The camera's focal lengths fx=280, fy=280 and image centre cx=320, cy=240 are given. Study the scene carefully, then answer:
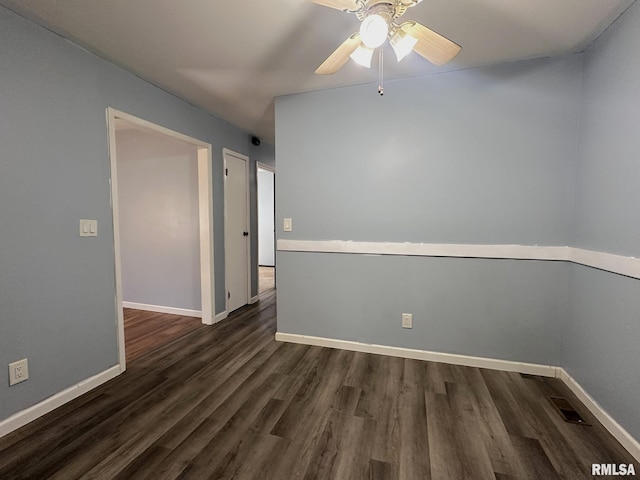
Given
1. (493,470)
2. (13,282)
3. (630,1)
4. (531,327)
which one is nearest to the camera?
(493,470)

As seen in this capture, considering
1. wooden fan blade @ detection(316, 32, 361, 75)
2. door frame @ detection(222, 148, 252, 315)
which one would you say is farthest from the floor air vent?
door frame @ detection(222, 148, 252, 315)

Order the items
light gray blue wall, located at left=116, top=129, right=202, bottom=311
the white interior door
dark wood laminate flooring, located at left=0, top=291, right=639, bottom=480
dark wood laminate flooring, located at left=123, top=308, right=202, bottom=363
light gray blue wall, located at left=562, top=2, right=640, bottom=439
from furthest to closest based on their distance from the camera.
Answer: the white interior door, light gray blue wall, located at left=116, top=129, right=202, bottom=311, dark wood laminate flooring, located at left=123, top=308, right=202, bottom=363, light gray blue wall, located at left=562, top=2, right=640, bottom=439, dark wood laminate flooring, located at left=0, top=291, right=639, bottom=480

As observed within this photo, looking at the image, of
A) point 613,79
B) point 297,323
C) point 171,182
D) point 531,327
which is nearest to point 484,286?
point 531,327

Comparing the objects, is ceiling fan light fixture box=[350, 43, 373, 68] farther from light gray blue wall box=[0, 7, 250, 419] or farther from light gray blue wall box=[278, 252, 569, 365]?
light gray blue wall box=[0, 7, 250, 419]

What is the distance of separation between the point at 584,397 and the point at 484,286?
883mm

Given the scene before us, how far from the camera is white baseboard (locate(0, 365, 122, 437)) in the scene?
1600mm

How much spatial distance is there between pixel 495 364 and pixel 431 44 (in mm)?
2337

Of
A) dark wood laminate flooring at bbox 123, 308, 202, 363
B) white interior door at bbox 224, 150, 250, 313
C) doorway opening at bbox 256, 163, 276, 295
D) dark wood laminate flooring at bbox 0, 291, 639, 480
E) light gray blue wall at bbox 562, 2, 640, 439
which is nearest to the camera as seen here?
dark wood laminate flooring at bbox 0, 291, 639, 480

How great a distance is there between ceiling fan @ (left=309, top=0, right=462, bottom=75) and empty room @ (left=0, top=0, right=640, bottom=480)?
0.04 ft

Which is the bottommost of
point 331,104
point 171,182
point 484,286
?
point 484,286

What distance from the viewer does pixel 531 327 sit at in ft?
7.16

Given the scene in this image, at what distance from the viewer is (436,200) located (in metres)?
2.34

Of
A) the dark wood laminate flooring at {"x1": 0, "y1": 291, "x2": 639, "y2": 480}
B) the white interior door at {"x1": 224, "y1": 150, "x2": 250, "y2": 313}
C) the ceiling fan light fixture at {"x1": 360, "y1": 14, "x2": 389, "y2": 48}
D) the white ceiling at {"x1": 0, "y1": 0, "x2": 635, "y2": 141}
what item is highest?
the white ceiling at {"x1": 0, "y1": 0, "x2": 635, "y2": 141}

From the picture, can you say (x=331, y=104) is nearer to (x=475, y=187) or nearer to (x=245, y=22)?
(x=245, y=22)
